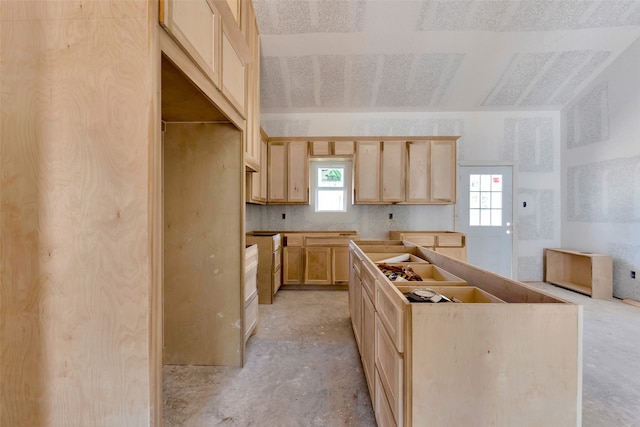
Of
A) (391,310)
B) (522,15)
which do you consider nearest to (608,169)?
(522,15)

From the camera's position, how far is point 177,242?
197cm

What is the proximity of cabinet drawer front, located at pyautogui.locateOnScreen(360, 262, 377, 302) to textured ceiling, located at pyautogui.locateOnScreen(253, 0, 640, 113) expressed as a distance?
305 cm

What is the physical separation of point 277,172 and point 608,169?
15.6ft

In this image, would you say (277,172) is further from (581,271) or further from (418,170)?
(581,271)

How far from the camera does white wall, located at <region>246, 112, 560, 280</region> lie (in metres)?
4.43

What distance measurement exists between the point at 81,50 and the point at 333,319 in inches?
112

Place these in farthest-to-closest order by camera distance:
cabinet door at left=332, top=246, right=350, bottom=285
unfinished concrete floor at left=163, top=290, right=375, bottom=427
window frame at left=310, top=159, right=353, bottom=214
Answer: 1. window frame at left=310, top=159, right=353, bottom=214
2. cabinet door at left=332, top=246, right=350, bottom=285
3. unfinished concrete floor at left=163, top=290, right=375, bottom=427

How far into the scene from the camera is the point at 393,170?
13.8 ft

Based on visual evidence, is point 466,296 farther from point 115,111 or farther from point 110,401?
point 115,111

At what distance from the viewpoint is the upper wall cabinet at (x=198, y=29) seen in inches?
40.6

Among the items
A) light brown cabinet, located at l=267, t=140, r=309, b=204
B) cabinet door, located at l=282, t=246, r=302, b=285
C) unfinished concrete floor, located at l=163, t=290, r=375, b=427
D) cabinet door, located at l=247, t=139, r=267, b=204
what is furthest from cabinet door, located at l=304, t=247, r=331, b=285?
unfinished concrete floor, located at l=163, t=290, r=375, b=427

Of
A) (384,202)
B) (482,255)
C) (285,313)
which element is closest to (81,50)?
(285,313)

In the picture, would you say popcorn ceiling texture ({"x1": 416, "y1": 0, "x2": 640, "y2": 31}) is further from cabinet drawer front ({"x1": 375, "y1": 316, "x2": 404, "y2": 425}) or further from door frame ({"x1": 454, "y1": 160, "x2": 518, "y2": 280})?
cabinet drawer front ({"x1": 375, "y1": 316, "x2": 404, "y2": 425})

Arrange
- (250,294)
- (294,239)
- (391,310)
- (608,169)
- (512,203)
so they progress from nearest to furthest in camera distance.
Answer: (391,310) < (250,294) < (608,169) < (294,239) < (512,203)
